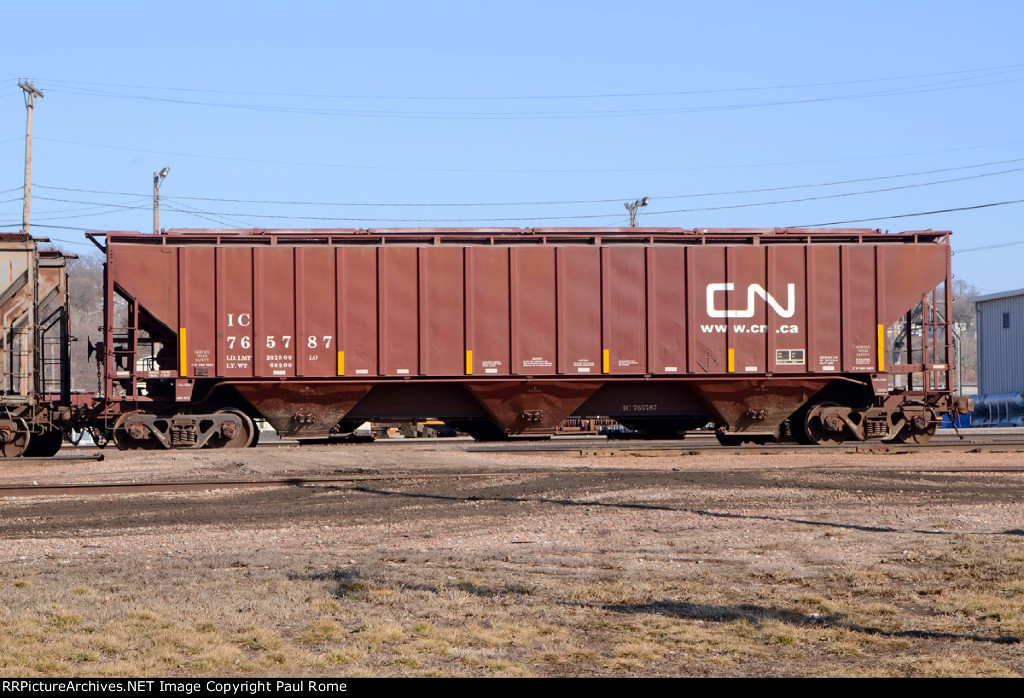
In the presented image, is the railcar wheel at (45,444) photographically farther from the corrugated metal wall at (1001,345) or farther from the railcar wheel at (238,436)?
the corrugated metal wall at (1001,345)

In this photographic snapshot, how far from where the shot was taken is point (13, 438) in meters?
18.7

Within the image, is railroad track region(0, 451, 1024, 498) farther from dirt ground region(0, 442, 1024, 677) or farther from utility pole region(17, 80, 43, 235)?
utility pole region(17, 80, 43, 235)

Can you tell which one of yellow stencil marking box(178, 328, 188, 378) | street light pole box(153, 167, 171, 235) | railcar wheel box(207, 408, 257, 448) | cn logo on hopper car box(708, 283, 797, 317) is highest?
street light pole box(153, 167, 171, 235)

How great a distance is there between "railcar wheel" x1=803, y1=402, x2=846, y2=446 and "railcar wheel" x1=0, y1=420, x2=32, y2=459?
51.8 ft

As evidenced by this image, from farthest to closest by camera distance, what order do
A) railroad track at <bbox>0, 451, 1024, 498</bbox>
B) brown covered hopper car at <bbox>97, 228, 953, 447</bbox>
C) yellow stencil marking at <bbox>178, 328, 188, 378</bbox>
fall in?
brown covered hopper car at <bbox>97, 228, 953, 447</bbox>, yellow stencil marking at <bbox>178, 328, 188, 378</bbox>, railroad track at <bbox>0, 451, 1024, 498</bbox>

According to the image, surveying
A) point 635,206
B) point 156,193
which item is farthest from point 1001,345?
point 156,193

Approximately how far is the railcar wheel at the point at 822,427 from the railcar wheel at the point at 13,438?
1578cm

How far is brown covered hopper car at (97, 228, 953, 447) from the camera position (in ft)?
64.5

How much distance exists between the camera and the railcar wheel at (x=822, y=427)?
20562 millimetres

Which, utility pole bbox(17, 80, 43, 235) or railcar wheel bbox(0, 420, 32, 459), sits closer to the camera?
railcar wheel bbox(0, 420, 32, 459)

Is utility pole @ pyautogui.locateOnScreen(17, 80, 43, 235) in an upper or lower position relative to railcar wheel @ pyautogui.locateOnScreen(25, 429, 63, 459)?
upper

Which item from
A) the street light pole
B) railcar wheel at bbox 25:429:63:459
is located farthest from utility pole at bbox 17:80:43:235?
railcar wheel at bbox 25:429:63:459
